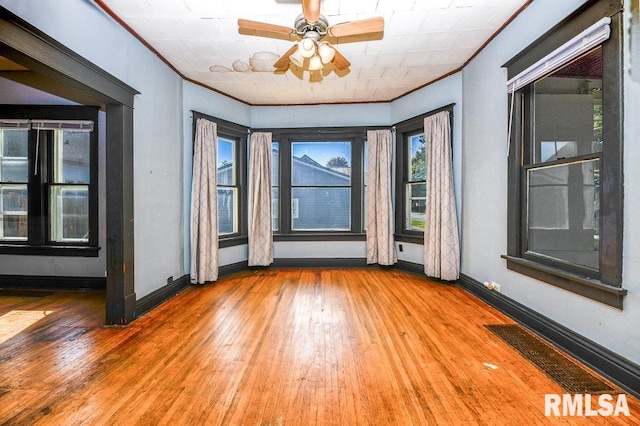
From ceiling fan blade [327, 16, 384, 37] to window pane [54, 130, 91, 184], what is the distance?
3578mm

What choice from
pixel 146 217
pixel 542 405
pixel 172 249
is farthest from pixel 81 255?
pixel 542 405

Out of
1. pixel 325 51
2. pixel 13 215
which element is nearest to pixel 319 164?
pixel 325 51

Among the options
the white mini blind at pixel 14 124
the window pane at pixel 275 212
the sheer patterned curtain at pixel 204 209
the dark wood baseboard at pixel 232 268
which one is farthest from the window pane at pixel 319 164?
the white mini blind at pixel 14 124

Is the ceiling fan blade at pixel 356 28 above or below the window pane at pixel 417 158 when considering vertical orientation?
above

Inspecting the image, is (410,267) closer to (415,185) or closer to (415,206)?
(415,206)

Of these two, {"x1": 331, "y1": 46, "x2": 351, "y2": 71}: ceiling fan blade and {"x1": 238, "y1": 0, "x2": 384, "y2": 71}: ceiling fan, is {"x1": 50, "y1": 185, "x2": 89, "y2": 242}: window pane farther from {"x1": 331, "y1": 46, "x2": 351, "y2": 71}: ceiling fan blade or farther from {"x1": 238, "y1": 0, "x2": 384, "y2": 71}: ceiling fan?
{"x1": 331, "y1": 46, "x2": 351, "y2": 71}: ceiling fan blade

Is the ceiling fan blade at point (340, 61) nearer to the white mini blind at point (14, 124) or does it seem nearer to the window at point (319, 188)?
the window at point (319, 188)

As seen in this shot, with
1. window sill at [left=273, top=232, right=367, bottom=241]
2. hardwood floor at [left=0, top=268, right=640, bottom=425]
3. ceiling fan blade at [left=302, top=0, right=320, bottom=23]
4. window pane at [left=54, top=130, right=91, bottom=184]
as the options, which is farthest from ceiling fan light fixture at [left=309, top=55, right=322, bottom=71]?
window pane at [left=54, top=130, right=91, bottom=184]

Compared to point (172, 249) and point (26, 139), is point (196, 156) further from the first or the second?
point (26, 139)

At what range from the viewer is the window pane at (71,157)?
390 centimetres

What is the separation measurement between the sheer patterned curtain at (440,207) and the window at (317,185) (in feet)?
4.13

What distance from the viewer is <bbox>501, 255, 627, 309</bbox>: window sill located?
5.98 feet

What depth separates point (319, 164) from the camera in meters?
5.28

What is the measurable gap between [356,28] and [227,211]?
350 cm
